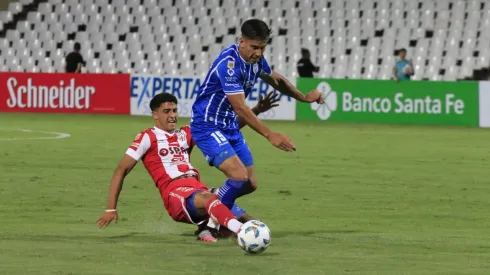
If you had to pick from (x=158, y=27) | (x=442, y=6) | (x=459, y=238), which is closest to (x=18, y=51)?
(x=158, y=27)

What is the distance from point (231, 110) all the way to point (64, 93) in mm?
21765

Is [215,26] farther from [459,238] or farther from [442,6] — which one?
[459,238]

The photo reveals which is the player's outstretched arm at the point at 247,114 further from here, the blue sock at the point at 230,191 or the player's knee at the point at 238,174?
the blue sock at the point at 230,191

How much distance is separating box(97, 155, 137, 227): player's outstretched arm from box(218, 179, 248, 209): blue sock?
31.6 inches

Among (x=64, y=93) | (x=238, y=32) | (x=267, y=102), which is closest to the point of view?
(x=267, y=102)

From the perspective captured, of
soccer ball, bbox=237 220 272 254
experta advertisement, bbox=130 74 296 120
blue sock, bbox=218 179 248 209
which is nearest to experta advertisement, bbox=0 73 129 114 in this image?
experta advertisement, bbox=130 74 296 120

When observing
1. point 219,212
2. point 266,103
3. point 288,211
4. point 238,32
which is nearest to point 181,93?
point 238,32

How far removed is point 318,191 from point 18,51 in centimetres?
2341

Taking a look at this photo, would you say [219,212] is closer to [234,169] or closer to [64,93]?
[234,169]

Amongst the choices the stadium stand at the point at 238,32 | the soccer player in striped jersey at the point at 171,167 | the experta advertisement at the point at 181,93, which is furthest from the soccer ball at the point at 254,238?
the stadium stand at the point at 238,32

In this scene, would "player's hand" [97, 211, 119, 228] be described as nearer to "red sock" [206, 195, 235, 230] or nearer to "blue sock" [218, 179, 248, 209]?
"red sock" [206, 195, 235, 230]

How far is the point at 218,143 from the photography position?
9.36m

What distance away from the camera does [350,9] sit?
109 ft

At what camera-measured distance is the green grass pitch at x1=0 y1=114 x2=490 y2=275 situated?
811 centimetres
